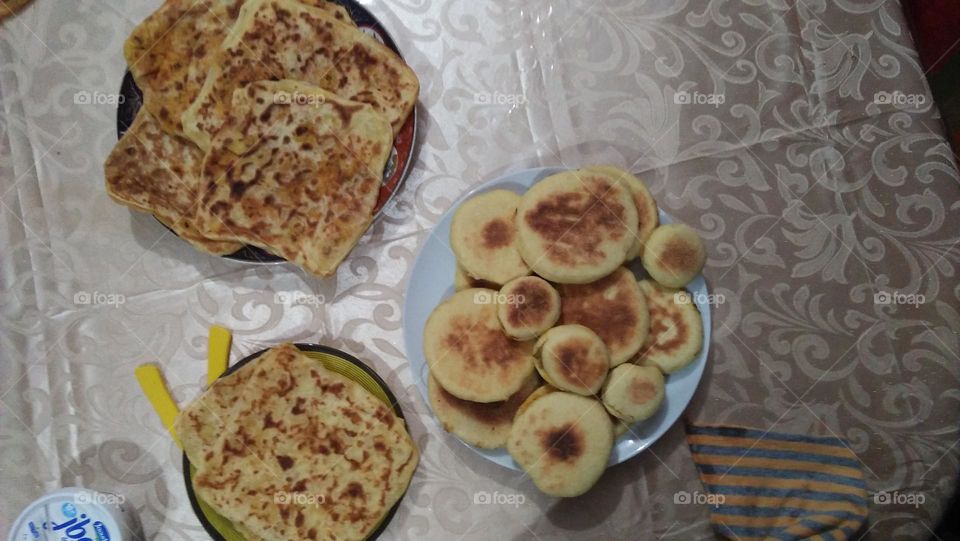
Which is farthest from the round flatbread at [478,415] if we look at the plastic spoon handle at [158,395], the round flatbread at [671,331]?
the plastic spoon handle at [158,395]

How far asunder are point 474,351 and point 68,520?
31.6 inches

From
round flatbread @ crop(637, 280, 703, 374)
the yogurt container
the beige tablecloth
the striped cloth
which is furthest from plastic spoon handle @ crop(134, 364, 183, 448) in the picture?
the striped cloth

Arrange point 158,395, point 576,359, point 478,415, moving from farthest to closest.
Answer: point 158,395 < point 478,415 < point 576,359

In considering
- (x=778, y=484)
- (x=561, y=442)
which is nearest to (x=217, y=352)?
(x=561, y=442)

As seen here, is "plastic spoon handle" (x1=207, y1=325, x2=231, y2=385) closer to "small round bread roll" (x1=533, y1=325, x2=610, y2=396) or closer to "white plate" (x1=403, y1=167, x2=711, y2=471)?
"white plate" (x1=403, y1=167, x2=711, y2=471)

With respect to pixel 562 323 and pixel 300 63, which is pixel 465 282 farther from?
pixel 300 63

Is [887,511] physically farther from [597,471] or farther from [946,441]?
[597,471]

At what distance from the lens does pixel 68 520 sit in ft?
3.79

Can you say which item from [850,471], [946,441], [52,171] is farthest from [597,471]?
[52,171]

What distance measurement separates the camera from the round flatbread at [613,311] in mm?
1095

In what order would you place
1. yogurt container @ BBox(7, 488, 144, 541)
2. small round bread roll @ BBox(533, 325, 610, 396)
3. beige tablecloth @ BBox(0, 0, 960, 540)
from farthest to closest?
beige tablecloth @ BBox(0, 0, 960, 540), yogurt container @ BBox(7, 488, 144, 541), small round bread roll @ BBox(533, 325, 610, 396)

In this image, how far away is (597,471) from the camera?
109cm

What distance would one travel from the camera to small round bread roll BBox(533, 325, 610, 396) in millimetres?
1044

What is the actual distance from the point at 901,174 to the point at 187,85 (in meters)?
1.47
